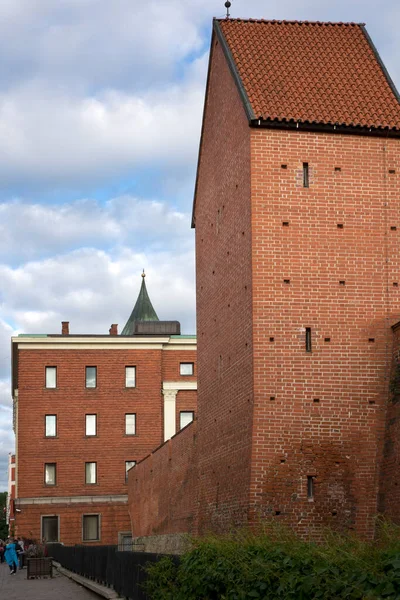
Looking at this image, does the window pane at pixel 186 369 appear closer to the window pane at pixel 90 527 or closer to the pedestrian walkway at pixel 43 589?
the window pane at pixel 90 527

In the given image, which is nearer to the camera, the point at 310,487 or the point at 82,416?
the point at 310,487

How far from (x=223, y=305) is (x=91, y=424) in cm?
3332

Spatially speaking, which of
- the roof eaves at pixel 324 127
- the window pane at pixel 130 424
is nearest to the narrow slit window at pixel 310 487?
the roof eaves at pixel 324 127

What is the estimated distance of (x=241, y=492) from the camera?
23.0 m

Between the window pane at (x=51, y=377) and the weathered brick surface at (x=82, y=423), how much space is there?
0.29 metres

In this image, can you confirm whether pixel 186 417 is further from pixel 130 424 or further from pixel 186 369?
pixel 130 424

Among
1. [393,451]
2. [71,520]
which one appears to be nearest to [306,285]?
[393,451]

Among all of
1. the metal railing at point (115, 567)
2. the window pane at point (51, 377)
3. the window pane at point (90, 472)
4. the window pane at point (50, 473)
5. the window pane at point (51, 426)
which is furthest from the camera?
the window pane at point (51, 377)

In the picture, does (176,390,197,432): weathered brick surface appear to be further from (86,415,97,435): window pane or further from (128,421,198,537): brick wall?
(128,421,198,537): brick wall

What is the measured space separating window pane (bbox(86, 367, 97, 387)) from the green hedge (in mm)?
42522

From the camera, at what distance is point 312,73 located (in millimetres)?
25656

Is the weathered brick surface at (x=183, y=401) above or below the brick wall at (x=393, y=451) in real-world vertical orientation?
above

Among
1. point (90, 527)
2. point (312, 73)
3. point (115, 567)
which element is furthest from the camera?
point (90, 527)

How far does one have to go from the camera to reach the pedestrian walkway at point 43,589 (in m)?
24.6
